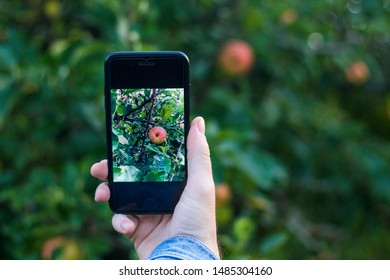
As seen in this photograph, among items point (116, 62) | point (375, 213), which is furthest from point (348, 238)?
point (116, 62)

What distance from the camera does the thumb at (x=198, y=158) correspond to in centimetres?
85

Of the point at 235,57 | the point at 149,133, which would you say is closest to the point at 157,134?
the point at 149,133

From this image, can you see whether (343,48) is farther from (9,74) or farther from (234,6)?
(9,74)

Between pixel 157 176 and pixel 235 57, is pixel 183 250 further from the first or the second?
pixel 235 57

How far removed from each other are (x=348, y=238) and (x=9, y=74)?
4.16 ft

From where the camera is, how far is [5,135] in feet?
5.51

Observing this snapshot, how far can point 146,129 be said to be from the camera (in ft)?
2.91

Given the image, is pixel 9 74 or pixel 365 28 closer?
pixel 9 74

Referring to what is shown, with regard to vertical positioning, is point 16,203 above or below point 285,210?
→ above

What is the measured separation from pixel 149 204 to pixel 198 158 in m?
0.09

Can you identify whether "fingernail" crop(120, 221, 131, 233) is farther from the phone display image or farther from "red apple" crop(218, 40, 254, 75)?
"red apple" crop(218, 40, 254, 75)

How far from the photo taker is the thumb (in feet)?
2.80

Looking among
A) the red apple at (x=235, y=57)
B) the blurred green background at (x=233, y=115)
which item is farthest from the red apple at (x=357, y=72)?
the red apple at (x=235, y=57)

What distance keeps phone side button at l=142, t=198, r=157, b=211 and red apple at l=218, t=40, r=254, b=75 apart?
0.93 m
